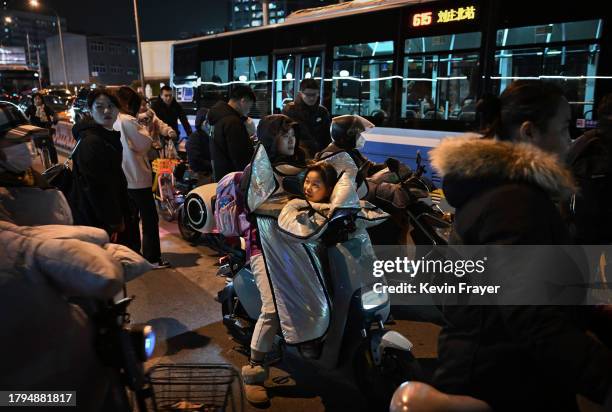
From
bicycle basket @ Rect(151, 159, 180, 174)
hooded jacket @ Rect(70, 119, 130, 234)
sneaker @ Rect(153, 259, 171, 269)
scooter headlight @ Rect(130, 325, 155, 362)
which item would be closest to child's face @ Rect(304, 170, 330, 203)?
scooter headlight @ Rect(130, 325, 155, 362)

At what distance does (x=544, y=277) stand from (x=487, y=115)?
65 centimetres

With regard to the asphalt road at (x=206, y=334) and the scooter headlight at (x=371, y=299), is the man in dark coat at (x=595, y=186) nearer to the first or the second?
the scooter headlight at (x=371, y=299)

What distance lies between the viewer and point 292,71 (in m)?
9.85

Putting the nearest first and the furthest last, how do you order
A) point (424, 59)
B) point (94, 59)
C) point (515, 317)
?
point (515, 317), point (424, 59), point (94, 59)

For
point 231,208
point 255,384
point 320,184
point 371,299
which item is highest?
point 320,184

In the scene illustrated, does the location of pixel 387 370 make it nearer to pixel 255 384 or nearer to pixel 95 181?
pixel 255 384

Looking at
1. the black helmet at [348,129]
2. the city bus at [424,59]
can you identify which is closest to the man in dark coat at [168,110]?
the city bus at [424,59]

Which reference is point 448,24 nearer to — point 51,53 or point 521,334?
point 521,334

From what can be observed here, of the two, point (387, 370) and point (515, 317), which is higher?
point (515, 317)

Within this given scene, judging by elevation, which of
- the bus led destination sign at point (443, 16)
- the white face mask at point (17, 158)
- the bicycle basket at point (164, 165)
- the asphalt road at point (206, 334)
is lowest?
the asphalt road at point (206, 334)

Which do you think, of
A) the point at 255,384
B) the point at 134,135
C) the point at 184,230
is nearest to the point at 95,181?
the point at 134,135

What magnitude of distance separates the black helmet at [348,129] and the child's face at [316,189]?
1.39 metres

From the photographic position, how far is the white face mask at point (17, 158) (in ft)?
6.06

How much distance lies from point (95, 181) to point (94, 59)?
78308mm
